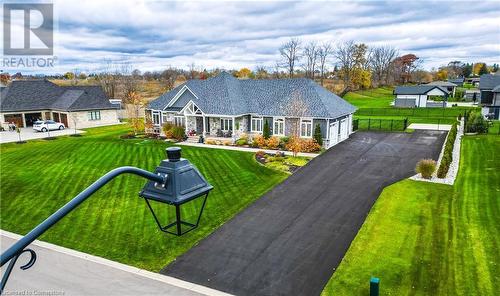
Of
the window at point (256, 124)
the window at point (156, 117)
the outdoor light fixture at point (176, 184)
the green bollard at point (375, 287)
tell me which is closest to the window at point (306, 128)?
the window at point (256, 124)

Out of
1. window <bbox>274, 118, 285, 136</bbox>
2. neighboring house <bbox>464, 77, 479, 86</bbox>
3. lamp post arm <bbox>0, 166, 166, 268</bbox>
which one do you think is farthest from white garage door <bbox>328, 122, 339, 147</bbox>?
neighboring house <bbox>464, 77, 479, 86</bbox>

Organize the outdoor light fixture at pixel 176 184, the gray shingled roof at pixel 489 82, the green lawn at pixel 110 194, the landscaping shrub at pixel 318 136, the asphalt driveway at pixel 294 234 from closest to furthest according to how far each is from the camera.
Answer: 1. the outdoor light fixture at pixel 176 184
2. the asphalt driveway at pixel 294 234
3. the green lawn at pixel 110 194
4. the landscaping shrub at pixel 318 136
5. the gray shingled roof at pixel 489 82

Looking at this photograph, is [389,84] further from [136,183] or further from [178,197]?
[178,197]

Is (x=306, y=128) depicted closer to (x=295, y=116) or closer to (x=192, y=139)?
(x=295, y=116)

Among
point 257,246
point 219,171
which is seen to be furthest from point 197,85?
point 257,246

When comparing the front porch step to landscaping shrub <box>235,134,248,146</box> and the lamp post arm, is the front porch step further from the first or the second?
the lamp post arm

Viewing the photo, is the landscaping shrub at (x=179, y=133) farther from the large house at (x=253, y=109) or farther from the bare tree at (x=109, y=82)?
the bare tree at (x=109, y=82)

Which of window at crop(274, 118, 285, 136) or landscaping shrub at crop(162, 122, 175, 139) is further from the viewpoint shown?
landscaping shrub at crop(162, 122, 175, 139)
